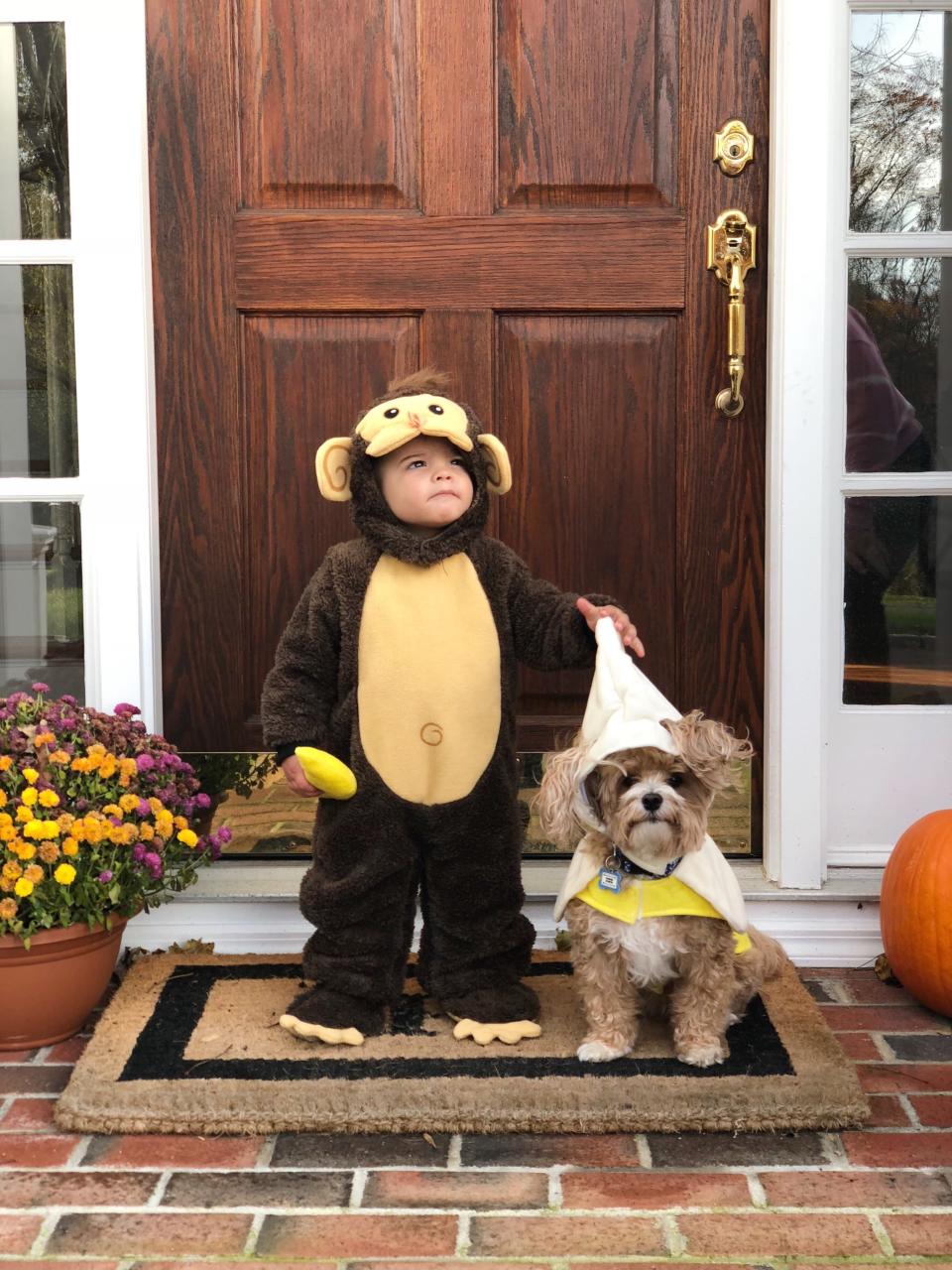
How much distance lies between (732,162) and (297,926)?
1.96 m

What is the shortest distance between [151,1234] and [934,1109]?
133 cm

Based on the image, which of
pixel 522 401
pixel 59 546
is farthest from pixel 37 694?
pixel 522 401

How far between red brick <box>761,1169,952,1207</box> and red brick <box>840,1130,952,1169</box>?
3 cm

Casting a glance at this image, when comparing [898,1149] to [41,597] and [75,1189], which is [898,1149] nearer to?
[75,1189]

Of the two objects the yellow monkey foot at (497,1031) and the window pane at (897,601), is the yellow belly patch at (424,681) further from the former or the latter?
the window pane at (897,601)

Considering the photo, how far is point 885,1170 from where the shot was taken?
2.18m

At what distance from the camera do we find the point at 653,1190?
2.13 metres

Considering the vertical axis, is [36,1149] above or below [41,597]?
below

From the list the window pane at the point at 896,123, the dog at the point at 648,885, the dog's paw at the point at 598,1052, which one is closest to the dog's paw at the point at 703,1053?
the dog at the point at 648,885

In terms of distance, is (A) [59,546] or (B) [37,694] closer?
(B) [37,694]

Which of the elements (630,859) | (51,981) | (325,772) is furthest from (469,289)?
(51,981)

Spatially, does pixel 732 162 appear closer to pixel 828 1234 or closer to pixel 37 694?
pixel 37 694

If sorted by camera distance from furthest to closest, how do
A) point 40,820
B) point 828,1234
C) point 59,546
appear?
point 59,546
point 40,820
point 828,1234

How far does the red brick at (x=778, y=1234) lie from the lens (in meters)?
1.96
